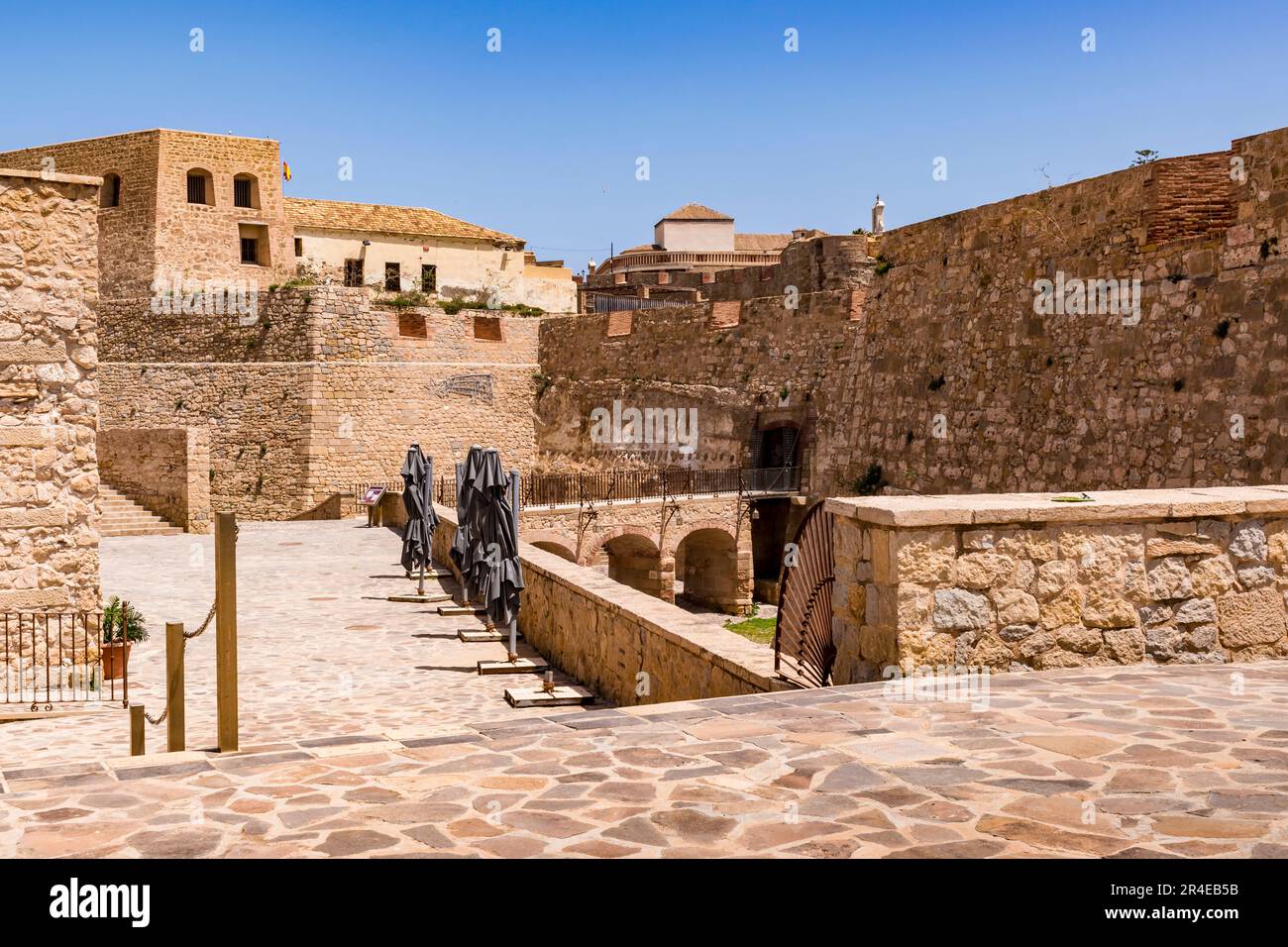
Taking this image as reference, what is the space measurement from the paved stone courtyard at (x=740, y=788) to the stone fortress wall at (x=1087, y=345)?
21.7 feet

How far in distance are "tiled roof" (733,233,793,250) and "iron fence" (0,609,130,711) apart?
50.1m

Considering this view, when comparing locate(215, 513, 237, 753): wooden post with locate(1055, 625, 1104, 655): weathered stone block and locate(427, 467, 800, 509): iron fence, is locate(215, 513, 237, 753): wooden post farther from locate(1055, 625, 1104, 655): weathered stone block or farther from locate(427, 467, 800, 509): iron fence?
locate(427, 467, 800, 509): iron fence

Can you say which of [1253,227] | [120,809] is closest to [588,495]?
[1253,227]

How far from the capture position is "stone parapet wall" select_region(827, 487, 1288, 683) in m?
5.56

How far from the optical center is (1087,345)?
13.1 metres

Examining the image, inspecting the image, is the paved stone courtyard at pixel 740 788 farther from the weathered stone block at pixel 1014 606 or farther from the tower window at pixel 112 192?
the tower window at pixel 112 192

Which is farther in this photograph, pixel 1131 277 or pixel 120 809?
pixel 1131 277

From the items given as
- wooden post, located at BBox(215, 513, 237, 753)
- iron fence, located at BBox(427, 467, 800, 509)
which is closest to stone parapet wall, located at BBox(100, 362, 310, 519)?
iron fence, located at BBox(427, 467, 800, 509)

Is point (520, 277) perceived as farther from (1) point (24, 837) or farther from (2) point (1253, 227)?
(1) point (24, 837)

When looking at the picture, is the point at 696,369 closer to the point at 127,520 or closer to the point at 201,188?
the point at 127,520

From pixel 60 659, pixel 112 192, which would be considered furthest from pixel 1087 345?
pixel 112 192

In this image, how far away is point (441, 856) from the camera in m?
3.41

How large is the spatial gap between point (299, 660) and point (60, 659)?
216cm
